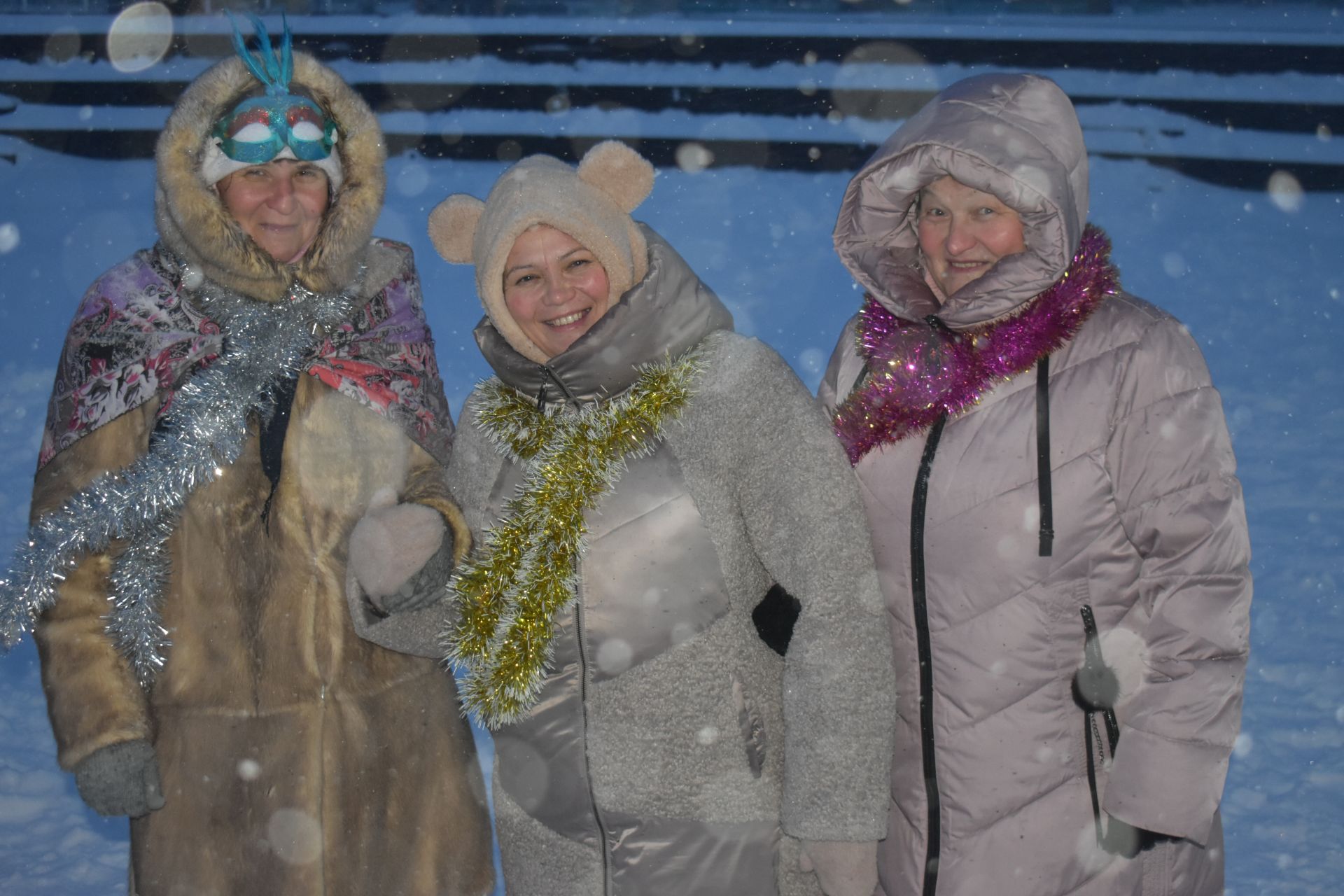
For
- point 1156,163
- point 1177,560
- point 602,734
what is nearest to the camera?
point 1177,560

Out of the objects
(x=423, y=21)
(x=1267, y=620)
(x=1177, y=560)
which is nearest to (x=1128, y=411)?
(x=1177, y=560)

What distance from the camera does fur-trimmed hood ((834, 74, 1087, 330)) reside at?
1.55 m

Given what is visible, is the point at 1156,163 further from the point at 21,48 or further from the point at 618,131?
the point at 21,48

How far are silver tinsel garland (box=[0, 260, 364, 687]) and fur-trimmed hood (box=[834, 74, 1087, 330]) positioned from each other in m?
1.09

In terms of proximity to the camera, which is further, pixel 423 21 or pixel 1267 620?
pixel 423 21

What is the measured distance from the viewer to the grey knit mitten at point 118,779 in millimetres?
1738

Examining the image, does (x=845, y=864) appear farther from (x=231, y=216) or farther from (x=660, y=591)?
(x=231, y=216)

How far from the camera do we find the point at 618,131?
272 inches

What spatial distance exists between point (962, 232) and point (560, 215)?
0.63 metres

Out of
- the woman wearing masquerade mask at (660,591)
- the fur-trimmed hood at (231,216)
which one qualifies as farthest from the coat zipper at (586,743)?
the fur-trimmed hood at (231,216)

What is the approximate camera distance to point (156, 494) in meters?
1.75

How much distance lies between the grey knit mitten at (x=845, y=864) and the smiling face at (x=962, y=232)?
0.86 metres

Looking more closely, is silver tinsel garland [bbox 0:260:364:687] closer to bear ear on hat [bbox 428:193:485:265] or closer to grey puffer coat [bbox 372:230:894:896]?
bear ear on hat [bbox 428:193:485:265]

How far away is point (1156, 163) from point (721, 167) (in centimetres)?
267
